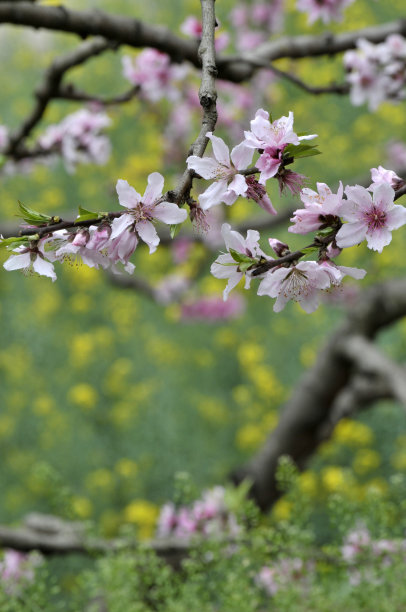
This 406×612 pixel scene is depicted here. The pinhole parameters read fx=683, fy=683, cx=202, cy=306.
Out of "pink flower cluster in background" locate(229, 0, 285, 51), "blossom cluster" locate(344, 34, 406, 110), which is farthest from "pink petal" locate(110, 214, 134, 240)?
"pink flower cluster in background" locate(229, 0, 285, 51)

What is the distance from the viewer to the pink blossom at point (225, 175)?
768mm

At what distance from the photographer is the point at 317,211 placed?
78 centimetres

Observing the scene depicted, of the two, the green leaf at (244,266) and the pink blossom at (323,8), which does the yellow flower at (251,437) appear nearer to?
the pink blossom at (323,8)

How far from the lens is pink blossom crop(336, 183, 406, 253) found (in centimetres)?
77

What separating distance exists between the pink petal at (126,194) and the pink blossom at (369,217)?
236mm

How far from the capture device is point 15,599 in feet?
4.01

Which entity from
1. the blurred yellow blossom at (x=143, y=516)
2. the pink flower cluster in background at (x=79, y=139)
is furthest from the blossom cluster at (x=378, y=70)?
the blurred yellow blossom at (x=143, y=516)

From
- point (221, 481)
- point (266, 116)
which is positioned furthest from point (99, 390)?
point (266, 116)

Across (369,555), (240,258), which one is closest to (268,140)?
(240,258)

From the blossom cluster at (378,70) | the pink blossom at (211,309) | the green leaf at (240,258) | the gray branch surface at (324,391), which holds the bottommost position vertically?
the pink blossom at (211,309)

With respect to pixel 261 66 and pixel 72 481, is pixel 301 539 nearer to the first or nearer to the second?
pixel 261 66

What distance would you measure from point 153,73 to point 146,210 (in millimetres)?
Answer: 1712

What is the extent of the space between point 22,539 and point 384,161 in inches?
139

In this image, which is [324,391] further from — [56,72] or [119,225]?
Result: [119,225]
